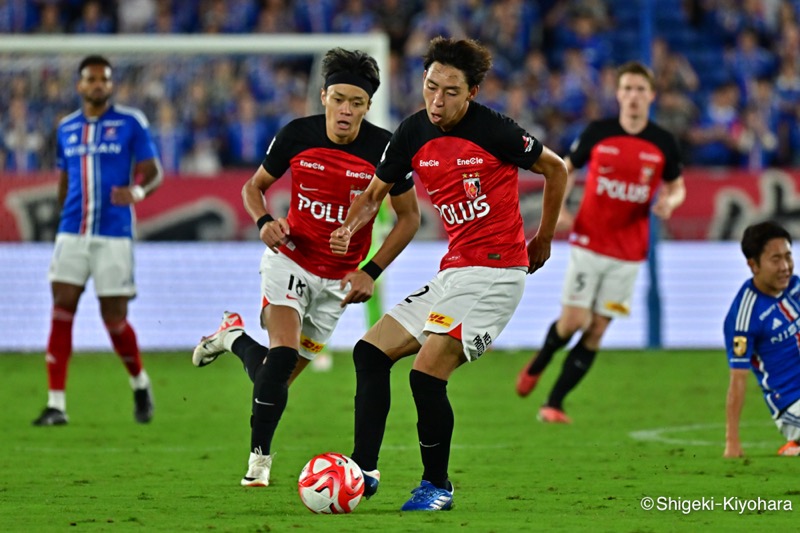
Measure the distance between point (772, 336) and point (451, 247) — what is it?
8.41 feet

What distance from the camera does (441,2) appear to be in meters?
22.1

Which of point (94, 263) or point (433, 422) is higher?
point (94, 263)

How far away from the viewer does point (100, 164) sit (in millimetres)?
10922

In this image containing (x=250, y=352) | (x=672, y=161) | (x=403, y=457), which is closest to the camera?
(x=250, y=352)

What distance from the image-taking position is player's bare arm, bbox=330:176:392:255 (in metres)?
7.12

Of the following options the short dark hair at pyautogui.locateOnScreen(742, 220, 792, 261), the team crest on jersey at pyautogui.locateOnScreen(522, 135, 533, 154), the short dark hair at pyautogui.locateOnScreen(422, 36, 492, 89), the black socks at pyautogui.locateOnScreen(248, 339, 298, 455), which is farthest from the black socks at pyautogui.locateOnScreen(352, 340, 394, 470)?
the short dark hair at pyautogui.locateOnScreen(742, 220, 792, 261)

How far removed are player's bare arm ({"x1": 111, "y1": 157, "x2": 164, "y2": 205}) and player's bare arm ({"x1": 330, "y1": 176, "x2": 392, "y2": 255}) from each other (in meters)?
3.49

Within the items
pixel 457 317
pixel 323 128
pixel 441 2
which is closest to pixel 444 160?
pixel 457 317

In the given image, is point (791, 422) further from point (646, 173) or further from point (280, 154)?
point (280, 154)

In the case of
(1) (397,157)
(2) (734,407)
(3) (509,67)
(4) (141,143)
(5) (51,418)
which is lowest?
(5) (51,418)

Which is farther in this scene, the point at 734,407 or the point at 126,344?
the point at 126,344

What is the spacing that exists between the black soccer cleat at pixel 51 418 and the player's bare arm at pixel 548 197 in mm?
4906

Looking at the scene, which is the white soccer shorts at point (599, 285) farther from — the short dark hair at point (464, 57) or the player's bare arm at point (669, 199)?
the short dark hair at point (464, 57)

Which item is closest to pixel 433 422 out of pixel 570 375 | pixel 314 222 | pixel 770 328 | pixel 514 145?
pixel 514 145
